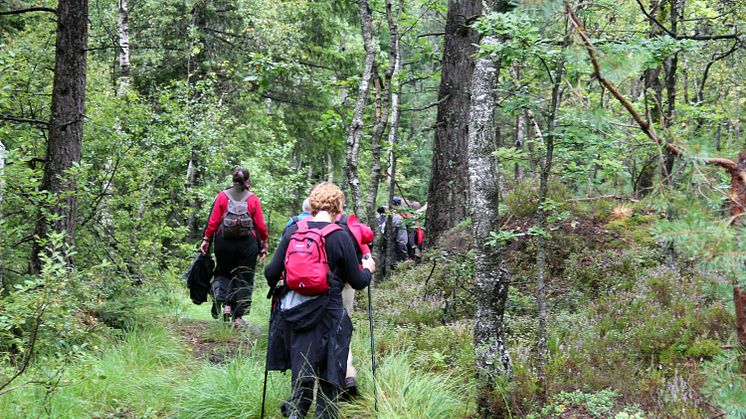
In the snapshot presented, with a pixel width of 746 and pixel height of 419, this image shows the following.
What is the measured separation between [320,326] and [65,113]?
4723mm

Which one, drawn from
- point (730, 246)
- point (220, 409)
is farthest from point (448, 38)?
point (730, 246)

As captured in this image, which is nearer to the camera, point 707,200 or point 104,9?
point 707,200

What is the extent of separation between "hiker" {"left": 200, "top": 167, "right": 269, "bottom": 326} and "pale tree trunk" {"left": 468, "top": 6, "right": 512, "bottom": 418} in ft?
12.0

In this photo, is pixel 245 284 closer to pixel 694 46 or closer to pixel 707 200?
pixel 694 46

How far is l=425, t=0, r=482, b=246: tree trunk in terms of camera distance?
420 inches

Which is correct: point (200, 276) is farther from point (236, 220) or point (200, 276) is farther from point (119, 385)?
point (119, 385)

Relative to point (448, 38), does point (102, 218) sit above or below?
below

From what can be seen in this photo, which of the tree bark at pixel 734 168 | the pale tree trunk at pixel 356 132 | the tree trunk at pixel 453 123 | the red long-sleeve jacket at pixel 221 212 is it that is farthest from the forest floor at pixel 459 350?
the tree trunk at pixel 453 123

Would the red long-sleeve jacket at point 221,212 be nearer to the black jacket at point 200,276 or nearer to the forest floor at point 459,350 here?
the black jacket at point 200,276

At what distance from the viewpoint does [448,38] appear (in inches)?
423

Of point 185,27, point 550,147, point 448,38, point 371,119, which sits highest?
point 185,27

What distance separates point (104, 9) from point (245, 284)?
1403 cm

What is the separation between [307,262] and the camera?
458 centimetres

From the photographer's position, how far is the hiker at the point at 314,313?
15.3ft
